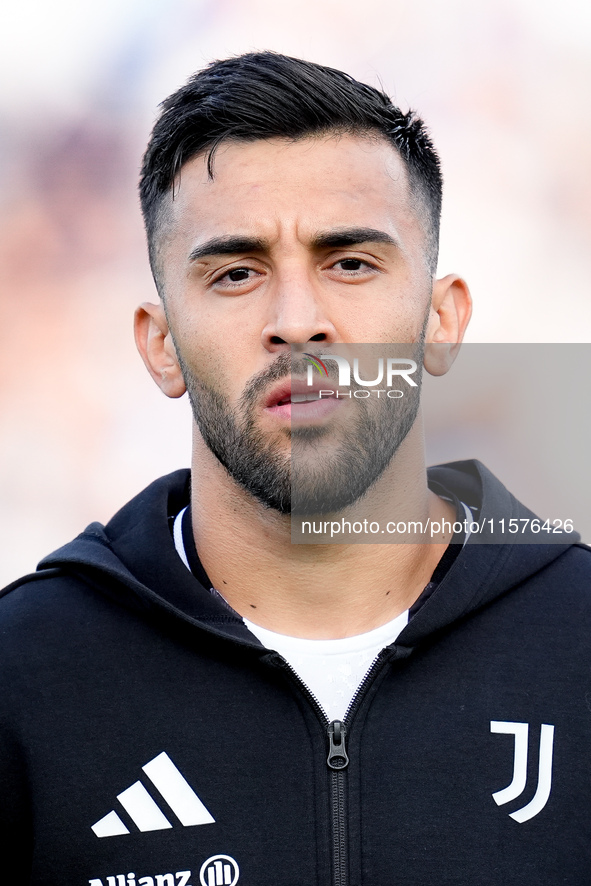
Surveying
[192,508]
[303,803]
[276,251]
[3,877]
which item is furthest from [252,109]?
[3,877]

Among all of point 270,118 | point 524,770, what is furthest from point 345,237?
point 524,770

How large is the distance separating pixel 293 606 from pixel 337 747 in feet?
1.63

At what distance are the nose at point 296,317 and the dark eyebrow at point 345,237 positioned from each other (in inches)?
4.3

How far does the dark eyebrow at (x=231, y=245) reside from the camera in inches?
113

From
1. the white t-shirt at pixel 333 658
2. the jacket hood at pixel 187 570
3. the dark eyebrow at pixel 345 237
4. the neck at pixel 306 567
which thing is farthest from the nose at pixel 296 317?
the white t-shirt at pixel 333 658

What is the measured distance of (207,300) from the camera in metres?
2.95

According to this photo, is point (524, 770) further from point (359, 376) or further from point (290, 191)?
point (290, 191)

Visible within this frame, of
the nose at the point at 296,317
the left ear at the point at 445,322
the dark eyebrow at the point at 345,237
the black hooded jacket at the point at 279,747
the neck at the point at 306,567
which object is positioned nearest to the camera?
the black hooded jacket at the point at 279,747

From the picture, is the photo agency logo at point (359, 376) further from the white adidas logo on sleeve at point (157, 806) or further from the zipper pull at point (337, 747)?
the white adidas logo on sleeve at point (157, 806)

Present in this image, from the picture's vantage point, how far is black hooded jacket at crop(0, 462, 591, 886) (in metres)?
2.56

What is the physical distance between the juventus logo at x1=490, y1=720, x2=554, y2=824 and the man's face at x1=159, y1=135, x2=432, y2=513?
739 millimetres

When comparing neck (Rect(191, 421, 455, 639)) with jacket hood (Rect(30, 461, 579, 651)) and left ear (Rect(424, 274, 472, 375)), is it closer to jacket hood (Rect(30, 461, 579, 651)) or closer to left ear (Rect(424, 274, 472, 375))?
jacket hood (Rect(30, 461, 579, 651))

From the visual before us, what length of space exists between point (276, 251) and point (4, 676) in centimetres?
135

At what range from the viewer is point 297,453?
2.80 metres
